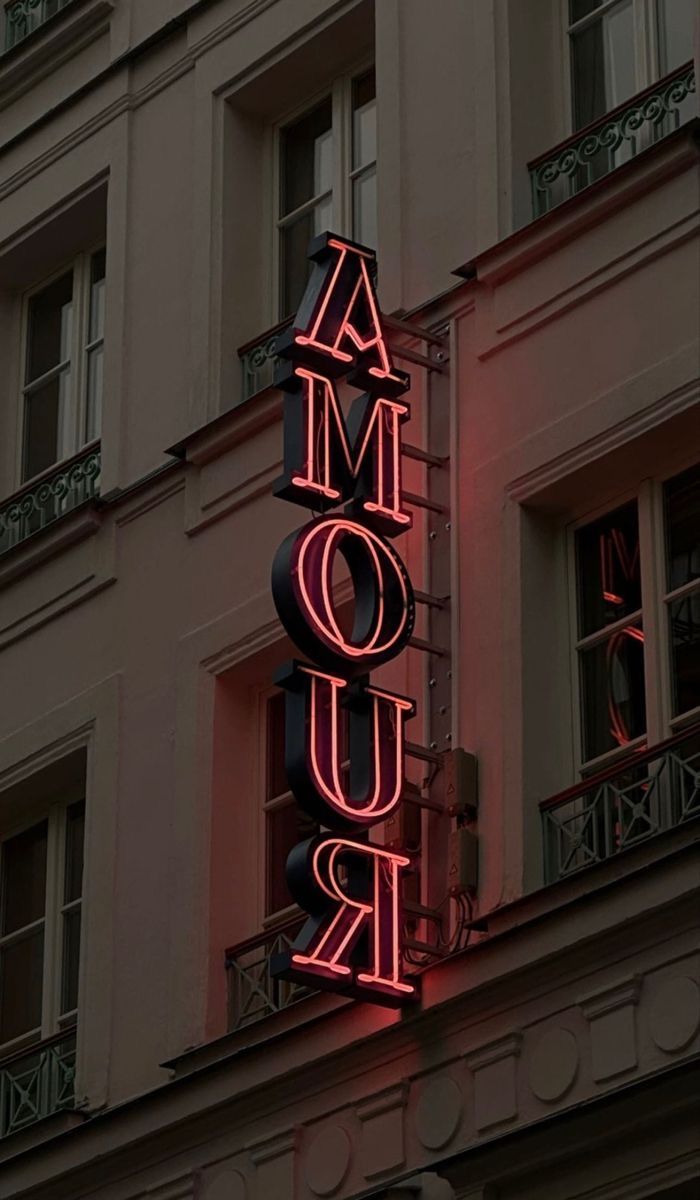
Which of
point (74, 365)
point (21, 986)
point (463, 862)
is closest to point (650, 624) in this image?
point (463, 862)

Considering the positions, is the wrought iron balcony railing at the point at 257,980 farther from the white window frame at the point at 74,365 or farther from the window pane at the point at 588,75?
the window pane at the point at 588,75

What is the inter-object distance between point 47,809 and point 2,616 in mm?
1233

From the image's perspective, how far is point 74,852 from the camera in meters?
17.3

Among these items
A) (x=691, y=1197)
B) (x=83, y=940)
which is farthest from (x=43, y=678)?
(x=691, y=1197)

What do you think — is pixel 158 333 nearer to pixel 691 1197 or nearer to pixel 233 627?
pixel 233 627

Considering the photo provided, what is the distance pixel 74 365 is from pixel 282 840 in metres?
4.24

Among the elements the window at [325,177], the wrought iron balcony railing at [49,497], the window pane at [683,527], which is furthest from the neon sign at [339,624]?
the wrought iron balcony railing at [49,497]

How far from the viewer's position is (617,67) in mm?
Result: 15352

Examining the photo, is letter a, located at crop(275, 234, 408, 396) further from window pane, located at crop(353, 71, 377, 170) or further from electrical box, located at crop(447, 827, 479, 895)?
electrical box, located at crop(447, 827, 479, 895)

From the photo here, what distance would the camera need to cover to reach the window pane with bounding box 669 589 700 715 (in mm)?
13523

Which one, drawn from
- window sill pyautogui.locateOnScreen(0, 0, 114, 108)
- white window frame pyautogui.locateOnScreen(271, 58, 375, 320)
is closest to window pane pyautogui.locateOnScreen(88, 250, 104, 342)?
window sill pyautogui.locateOnScreen(0, 0, 114, 108)

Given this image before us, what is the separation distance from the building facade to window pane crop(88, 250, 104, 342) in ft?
0.08

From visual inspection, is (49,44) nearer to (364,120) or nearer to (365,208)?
(364,120)

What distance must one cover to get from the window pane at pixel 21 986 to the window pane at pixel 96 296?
12.4 feet
